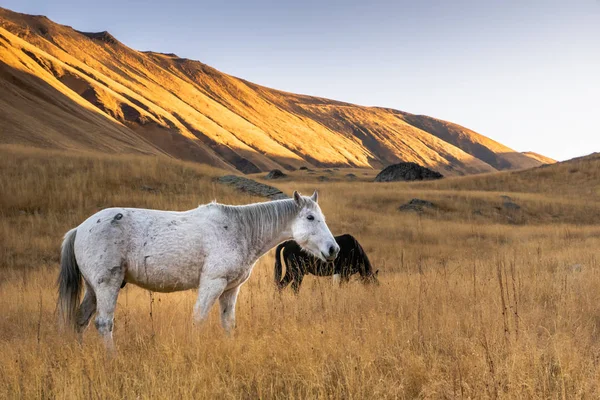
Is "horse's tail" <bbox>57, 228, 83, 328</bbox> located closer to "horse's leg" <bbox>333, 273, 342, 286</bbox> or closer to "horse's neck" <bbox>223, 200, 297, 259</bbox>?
"horse's neck" <bbox>223, 200, 297, 259</bbox>

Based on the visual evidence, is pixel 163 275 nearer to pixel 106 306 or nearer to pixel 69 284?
pixel 106 306

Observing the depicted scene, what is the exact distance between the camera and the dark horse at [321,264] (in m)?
9.66

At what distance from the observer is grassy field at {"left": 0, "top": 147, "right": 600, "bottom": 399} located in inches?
156

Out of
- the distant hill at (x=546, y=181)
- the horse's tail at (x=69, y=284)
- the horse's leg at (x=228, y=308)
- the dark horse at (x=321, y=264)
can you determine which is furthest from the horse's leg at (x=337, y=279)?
the distant hill at (x=546, y=181)

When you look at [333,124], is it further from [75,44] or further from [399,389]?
[399,389]

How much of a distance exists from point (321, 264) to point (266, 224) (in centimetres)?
348

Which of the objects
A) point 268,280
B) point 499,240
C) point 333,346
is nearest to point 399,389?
point 333,346

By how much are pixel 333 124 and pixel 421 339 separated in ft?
638

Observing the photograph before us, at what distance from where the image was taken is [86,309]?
233 inches

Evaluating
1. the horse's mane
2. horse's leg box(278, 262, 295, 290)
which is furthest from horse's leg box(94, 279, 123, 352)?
horse's leg box(278, 262, 295, 290)

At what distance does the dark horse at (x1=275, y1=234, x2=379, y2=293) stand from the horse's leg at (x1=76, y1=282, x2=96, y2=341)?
4.22m

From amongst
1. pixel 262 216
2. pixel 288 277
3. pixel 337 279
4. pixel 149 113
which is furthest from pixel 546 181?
pixel 149 113

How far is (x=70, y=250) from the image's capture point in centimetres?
584

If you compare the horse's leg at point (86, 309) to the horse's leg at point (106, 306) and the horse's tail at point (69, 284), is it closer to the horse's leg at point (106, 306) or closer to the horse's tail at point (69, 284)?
Answer: the horse's tail at point (69, 284)
